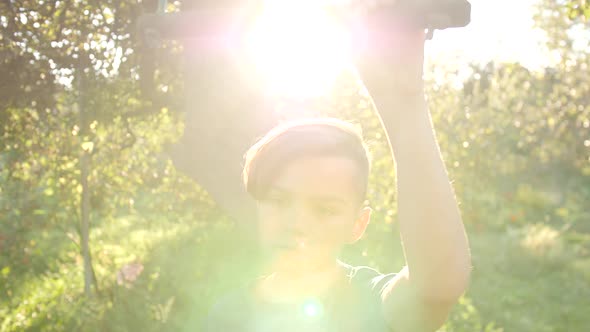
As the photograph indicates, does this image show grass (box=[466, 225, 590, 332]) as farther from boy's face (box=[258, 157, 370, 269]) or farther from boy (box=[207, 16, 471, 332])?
boy's face (box=[258, 157, 370, 269])

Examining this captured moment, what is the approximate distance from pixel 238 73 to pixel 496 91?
11.9 metres

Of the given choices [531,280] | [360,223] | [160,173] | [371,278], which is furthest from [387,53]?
[531,280]

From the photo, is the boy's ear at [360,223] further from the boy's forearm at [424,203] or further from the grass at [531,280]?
the grass at [531,280]

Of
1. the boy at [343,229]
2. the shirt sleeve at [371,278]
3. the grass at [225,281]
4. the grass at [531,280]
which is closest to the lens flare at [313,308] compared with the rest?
the boy at [343,229]

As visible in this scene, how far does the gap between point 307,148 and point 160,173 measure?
6.78 metres

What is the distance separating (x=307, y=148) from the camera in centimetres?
162

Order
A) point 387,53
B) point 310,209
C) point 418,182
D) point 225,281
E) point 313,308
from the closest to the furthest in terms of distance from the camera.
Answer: point 387,53 < point 418,182 < point 310,209 < point 313,308 < point 225,281

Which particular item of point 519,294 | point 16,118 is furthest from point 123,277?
point 519,294

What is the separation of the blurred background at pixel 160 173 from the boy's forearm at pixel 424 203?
174 mm

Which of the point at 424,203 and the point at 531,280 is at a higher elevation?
the point at 424,203

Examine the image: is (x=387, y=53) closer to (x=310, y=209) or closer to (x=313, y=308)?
(x=310, y=209)

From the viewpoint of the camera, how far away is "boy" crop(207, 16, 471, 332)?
1189mm

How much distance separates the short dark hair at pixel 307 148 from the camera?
1624 millimetres

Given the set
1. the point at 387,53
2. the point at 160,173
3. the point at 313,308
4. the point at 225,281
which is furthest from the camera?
the point at 160,173
